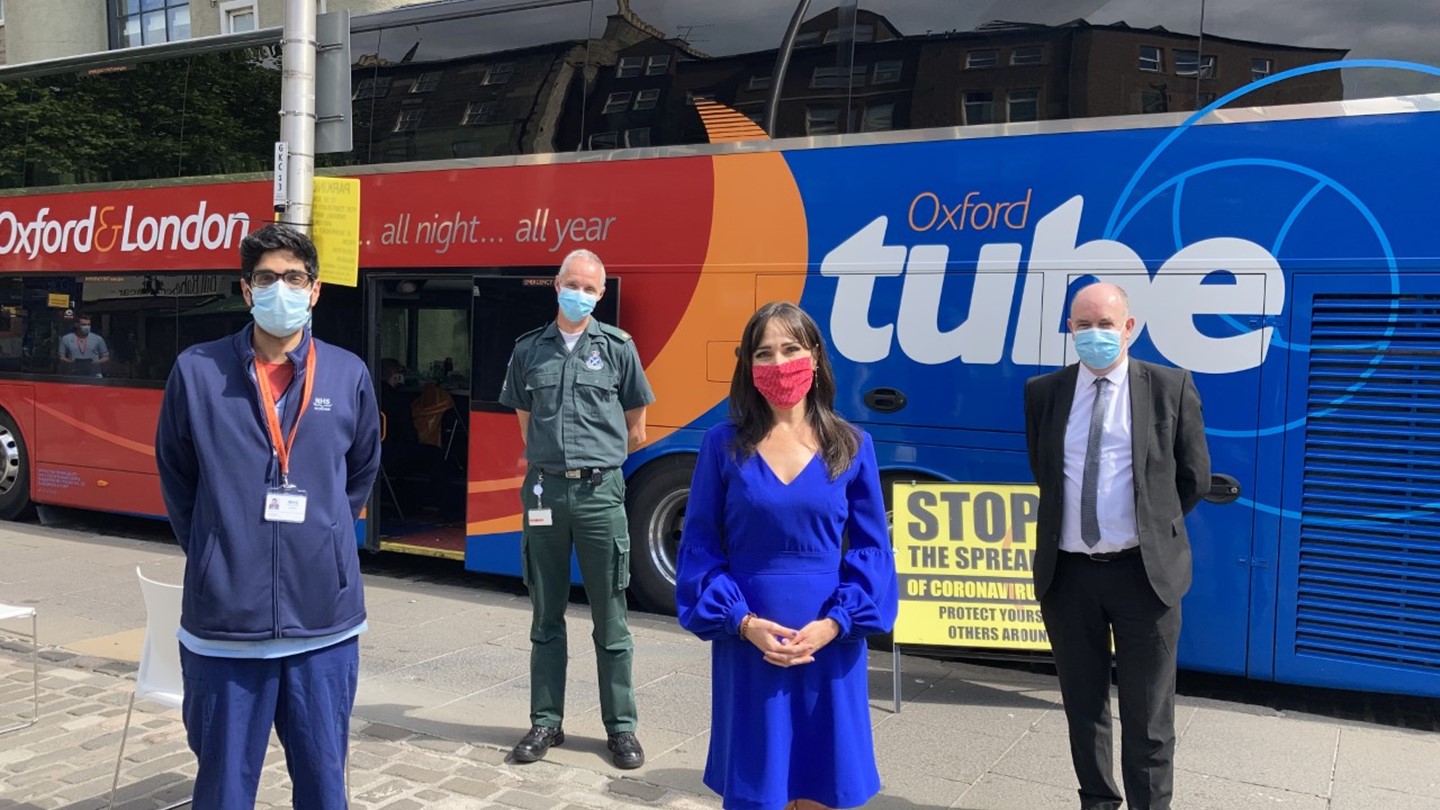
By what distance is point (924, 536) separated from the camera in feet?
18.4

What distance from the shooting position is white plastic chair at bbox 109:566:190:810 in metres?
3.79

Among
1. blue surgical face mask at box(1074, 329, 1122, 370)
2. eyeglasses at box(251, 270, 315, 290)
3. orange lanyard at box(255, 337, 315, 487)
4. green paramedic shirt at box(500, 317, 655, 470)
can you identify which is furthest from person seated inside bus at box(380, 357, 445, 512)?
blue surgical face mask at box(1074, 329, 1122, 370)

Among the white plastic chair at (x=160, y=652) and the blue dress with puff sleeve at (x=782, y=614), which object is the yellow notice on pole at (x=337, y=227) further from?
the blue dress with puff sleeve at (x=782, y=614)

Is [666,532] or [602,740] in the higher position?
[666,532]

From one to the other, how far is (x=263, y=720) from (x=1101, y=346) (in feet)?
9.36

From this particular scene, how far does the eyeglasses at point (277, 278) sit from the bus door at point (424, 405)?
20.0 feet

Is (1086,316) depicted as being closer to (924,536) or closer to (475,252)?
(924,536)

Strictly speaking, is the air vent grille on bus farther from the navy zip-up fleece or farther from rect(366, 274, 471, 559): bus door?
rect(366, 274, 471, 559): bus door

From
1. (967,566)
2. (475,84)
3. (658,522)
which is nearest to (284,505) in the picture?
(967,566)

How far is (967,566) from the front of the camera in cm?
558

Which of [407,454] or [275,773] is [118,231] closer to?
[407,454]

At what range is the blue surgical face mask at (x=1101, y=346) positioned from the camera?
3.74 m

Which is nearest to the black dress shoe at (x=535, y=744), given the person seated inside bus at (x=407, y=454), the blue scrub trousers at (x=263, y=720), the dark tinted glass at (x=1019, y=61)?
the blue scrub trousers at (x=263, y=720)

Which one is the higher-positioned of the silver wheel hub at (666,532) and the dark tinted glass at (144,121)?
the dark tinted glass at (144,121)
